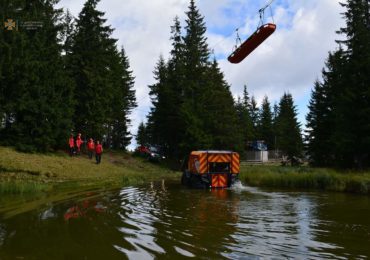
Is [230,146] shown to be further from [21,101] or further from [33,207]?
[33,207]

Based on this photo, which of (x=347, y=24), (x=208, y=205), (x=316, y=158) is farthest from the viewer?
(x=316, y=158)

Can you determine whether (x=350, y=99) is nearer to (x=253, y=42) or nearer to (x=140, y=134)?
(x=253, y=42)

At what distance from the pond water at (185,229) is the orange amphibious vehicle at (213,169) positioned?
6.78m

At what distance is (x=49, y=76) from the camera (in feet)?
114

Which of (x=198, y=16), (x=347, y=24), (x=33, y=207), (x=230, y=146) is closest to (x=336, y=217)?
(x=33, y=207)

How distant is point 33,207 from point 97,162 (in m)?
20.9

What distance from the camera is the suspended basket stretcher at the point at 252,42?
1784cm

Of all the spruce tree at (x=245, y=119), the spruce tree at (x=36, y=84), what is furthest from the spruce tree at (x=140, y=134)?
the spruce tree at (x=36, y=84)

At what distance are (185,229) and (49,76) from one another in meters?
27.9

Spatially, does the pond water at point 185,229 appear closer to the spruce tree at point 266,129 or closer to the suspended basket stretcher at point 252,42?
the suspended basket stretcher at point 252,42

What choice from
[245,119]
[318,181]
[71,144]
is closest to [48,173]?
[71,144]

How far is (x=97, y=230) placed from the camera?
9.96 meters

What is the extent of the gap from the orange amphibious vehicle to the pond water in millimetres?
6783

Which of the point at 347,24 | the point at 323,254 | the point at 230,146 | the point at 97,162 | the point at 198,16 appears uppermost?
the point at 198,16
